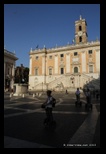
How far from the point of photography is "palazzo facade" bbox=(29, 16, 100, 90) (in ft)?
149

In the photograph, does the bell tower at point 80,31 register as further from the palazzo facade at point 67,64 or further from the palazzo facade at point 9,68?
the palazzo facade at point 9,68

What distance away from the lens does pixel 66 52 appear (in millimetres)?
49875

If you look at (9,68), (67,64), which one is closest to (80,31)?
(67,64)

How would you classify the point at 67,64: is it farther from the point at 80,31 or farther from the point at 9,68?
the point at 9,68

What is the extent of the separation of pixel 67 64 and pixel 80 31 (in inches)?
501

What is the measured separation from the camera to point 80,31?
5294cm

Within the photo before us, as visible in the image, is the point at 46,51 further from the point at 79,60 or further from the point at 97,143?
the point at 97,143

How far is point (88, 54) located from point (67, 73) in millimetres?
8488

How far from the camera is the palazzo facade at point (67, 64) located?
45438 mm

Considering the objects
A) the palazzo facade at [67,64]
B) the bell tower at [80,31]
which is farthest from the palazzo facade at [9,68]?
the bell tower at [80,31]

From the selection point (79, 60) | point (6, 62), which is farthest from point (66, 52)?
point (6, 62)

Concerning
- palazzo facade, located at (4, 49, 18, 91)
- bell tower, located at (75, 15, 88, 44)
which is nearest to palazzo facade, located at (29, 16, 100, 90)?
bell tower, located at (75, 15, 88, 44)

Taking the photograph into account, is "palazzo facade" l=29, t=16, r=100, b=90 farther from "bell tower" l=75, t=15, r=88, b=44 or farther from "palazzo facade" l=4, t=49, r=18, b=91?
"palazzo facade" l=4, t=49, r=18, b=91
